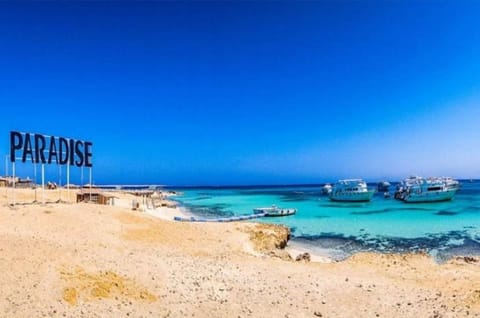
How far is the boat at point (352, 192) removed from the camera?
73250mm

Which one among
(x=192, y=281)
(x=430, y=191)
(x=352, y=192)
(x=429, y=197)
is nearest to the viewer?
(x=192, y=281)

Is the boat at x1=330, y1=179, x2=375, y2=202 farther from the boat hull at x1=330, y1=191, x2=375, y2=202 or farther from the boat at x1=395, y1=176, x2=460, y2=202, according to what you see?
the boat at x1=395, y1=176, x2=460, y2=202

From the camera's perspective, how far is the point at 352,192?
73875mm

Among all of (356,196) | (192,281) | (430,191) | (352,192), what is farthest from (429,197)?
(192,281)

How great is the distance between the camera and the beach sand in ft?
35.4

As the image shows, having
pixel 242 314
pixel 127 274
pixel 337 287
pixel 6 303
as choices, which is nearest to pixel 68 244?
pixel 127 274

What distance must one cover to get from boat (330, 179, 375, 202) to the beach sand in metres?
53.5

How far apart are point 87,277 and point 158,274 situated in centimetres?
244

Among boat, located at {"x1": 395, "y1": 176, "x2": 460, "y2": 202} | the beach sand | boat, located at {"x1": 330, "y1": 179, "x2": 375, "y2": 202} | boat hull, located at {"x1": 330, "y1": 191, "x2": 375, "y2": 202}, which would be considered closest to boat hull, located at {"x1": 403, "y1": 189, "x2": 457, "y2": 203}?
boat, located at {"x1": 395, "y1": 176, "x2": 460, "y2": 202}

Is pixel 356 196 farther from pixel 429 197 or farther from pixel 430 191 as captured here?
pixel 430 191

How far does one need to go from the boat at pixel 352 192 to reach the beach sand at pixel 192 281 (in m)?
53.5

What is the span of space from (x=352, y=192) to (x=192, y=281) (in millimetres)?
64509

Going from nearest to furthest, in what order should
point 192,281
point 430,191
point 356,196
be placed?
point 192,281
point 430,191
point 356,196

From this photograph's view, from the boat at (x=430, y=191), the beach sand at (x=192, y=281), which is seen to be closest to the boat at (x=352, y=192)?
the boat at (x=430, y=191)
